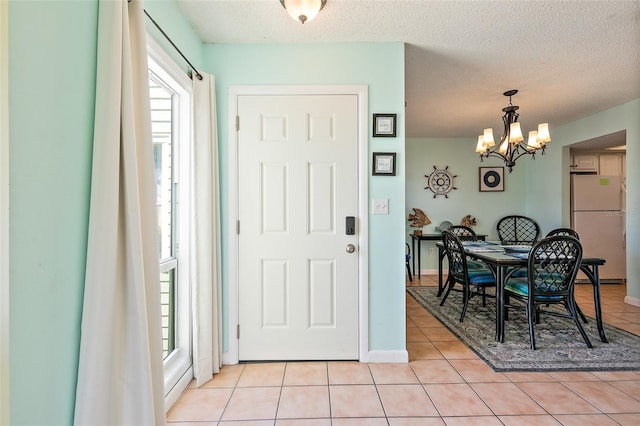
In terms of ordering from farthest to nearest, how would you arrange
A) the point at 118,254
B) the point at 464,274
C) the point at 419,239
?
the point at 419,239 < the point at 464,274 < the point at 118,254

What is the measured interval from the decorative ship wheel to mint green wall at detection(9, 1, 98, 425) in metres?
5.03

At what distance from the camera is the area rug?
219 centimetres

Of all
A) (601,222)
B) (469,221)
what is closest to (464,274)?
(469,221)

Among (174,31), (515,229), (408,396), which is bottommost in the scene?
(408,396)

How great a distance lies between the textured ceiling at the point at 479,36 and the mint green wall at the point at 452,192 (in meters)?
1.94

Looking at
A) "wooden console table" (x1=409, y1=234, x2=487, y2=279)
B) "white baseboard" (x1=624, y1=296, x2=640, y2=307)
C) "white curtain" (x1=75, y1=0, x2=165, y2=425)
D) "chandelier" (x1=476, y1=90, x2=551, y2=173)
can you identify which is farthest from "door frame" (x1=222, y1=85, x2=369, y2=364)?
"white baseboard" (x1=624, y1=296, x2=640, y2=307)

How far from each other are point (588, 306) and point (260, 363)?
388 centimetres

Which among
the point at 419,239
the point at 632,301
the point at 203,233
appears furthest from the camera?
the point at 419,239

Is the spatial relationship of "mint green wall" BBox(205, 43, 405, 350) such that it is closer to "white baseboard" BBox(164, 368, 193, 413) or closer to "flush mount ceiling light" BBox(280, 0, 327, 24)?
"white baseboard" BBox(164, 368, 193, 413)

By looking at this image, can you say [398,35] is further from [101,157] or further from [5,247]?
[5,247]

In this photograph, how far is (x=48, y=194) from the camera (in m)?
0.94

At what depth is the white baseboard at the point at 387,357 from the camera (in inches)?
87.8

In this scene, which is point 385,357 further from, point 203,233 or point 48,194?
point 48,194

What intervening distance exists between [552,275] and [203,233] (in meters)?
2.75
